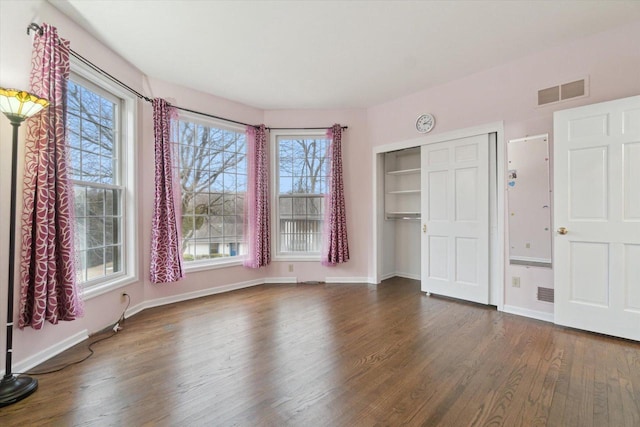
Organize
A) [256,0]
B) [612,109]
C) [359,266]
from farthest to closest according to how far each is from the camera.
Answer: [359,266]
[612,109]
[256,0]

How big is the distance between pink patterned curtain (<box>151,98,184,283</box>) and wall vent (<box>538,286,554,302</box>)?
4.01 meters

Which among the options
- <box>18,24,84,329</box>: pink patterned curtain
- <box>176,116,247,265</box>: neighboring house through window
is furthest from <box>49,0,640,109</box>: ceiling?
<box>176,116,247,265</box>: neighboring house through window

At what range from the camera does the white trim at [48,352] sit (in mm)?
2002

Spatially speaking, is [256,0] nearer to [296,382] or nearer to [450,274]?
[296,382]

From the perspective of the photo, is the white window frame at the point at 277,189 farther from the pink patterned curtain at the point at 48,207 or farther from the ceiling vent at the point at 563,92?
the ceiling vent at the point at 563,92

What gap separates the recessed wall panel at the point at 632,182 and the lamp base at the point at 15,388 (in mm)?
4595

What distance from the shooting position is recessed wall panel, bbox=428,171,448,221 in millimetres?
3740

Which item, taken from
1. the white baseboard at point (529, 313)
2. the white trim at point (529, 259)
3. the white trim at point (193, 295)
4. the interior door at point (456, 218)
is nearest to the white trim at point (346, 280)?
the interior door at point (456, 218)

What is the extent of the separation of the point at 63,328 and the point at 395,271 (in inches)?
170

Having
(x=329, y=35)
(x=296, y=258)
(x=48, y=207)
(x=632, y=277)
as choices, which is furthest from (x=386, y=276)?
(x=48, y=207)

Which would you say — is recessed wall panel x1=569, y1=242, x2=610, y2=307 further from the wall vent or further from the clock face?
the clock face

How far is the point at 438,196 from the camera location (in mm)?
3801

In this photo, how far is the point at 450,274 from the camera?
3.70 metres

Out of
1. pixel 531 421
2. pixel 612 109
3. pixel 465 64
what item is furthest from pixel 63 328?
pixel 612 109
